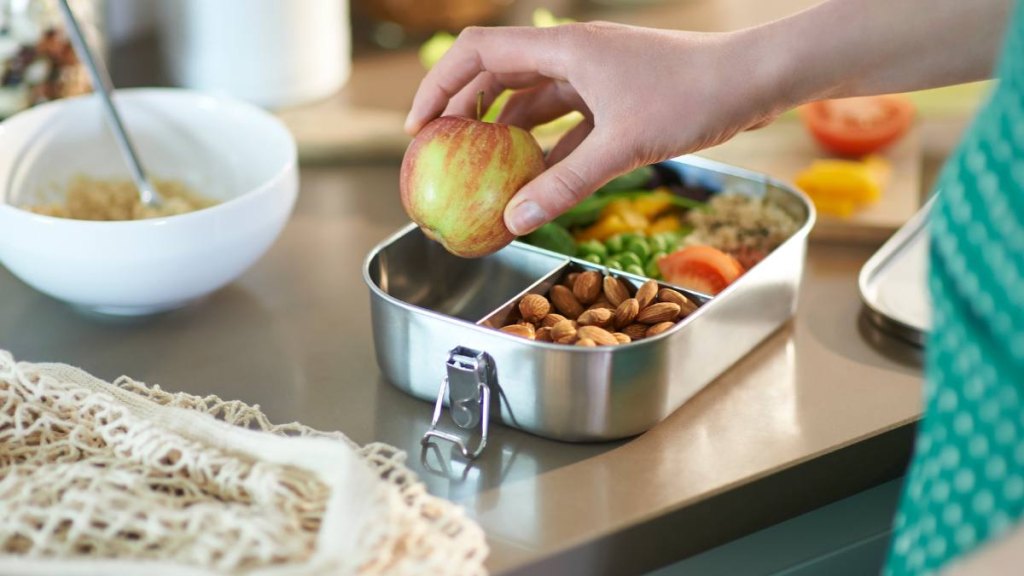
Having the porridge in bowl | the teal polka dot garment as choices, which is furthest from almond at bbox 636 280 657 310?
the porridge in bowl

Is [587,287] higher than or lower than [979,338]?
lower

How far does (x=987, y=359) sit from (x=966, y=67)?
35 centimetres

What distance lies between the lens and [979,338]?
598 millimetres

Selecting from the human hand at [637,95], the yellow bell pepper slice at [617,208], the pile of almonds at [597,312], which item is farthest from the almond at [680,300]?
the yellow bell pepper slice at [617,208]

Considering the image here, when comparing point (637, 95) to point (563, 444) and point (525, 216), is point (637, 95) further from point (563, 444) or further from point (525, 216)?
point (563, 444)

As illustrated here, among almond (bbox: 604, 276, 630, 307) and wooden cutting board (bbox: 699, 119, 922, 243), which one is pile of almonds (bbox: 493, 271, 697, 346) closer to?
almond (bbox: 604, 276, 630, 307)

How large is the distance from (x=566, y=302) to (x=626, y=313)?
2.1 inches

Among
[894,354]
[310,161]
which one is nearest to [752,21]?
[310,161]

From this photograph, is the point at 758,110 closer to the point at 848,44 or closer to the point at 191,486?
the point at 848,44

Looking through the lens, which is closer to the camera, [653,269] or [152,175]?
[653,269]

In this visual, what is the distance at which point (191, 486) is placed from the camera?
2.56 ft

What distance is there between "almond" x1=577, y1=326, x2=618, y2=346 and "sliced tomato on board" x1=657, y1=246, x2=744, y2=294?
0.51 feet

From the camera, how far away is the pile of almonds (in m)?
0.87

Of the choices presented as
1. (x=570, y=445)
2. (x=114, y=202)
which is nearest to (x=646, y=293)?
(x=570, y=445)
